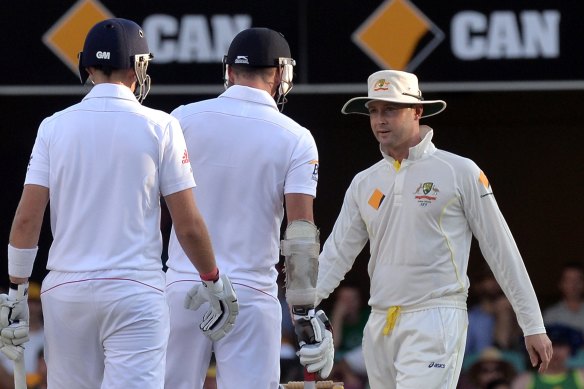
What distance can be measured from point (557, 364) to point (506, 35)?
2.13m

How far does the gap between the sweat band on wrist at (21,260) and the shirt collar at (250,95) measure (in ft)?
3.09

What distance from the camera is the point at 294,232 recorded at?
16.5ft

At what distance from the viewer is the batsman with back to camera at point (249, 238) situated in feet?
16.5

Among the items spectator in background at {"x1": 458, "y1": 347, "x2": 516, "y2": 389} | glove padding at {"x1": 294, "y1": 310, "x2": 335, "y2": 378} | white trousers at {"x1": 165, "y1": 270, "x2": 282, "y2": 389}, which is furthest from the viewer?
spectator in background at {"x1": 458, "y1": 347, "x2": 516, "y2": 389}

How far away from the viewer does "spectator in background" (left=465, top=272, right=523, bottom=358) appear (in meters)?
9.61

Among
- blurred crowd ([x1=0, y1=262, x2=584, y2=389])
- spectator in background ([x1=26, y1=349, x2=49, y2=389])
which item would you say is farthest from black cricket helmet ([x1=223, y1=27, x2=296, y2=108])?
spectator in background ([x1=26, y1=349, x2=49, y2=389])

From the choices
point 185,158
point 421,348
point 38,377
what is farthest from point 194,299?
point 38,377

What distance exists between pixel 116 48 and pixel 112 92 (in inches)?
6.1

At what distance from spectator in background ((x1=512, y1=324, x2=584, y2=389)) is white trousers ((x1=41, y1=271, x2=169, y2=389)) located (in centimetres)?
505

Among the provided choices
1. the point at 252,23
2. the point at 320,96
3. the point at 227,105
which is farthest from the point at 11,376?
the point at 227,105

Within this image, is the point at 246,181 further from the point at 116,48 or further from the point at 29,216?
the point at 29,216

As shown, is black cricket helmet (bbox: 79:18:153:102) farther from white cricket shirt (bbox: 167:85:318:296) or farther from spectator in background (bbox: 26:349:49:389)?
spectator in background (bbox: 26:349:49:389)

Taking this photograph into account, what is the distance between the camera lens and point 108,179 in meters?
4.61

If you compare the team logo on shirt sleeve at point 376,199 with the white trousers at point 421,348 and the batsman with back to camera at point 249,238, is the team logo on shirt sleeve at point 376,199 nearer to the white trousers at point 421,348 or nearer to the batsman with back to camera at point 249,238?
the white trousers at point 421,348
